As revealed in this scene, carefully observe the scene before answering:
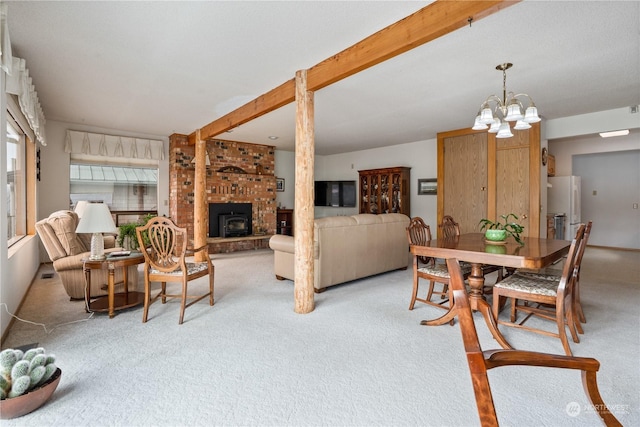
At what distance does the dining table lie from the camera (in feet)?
7.85

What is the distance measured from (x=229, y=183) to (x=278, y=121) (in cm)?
221

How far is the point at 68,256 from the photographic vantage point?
11.3 feet

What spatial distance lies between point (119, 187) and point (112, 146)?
212 centimetres

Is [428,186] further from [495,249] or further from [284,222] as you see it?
[495,249]

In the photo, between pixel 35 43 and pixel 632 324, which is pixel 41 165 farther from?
pixel 632 324

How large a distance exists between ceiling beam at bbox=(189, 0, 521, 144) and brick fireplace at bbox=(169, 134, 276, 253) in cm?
346

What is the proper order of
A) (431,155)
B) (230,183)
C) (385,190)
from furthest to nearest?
(385,190) → (230,183) → (431,155)

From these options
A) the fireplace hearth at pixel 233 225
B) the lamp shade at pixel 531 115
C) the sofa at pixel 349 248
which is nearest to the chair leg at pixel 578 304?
the lamp shade at pixel 531 115

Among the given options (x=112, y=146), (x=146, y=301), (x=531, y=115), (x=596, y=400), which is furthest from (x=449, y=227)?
(x=112, y=146)

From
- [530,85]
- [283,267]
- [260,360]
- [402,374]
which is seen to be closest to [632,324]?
[402,374]

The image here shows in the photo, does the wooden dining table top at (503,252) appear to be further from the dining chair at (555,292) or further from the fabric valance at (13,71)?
the fabric valance at (13,71)

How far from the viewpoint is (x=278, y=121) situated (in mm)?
5465

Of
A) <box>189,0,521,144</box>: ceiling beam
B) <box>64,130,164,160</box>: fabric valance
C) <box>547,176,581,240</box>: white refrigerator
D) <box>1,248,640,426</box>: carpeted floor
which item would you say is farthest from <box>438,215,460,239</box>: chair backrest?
<box>64,130,164,160</box>: fabric valance

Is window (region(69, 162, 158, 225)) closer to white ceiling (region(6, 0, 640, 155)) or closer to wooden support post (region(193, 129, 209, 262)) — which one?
wooden support post (region(193, 129, 209, 262))
